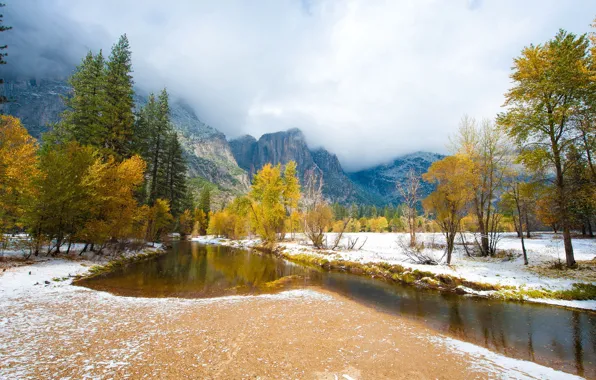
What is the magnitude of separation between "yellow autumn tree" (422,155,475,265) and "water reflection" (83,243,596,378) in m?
6.62

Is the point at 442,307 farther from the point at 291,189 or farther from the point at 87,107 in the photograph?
the point at 87,107

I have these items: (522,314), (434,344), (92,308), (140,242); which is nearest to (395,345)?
(434,344)

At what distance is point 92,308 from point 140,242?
17.6 metres

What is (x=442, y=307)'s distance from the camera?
1150cm

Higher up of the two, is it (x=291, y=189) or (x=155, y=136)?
(x=155, y=136)

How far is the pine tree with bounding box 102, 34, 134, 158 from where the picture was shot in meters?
23.8

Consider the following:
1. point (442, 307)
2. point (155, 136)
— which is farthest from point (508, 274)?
point (155, 136)

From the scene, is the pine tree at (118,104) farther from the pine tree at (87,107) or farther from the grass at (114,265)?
the grass at (114,265)

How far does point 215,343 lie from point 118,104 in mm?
26284

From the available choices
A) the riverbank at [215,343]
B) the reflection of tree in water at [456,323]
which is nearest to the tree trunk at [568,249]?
the reflection of tree in water at [456,323]

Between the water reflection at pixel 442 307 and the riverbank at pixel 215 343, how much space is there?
1295 millimetres

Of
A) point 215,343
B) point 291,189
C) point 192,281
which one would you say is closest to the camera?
point 215,343

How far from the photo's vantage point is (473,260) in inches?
781

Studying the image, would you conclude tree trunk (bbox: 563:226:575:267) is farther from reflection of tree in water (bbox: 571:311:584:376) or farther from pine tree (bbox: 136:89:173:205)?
pine tree (bbox: 136:89:173:205)
